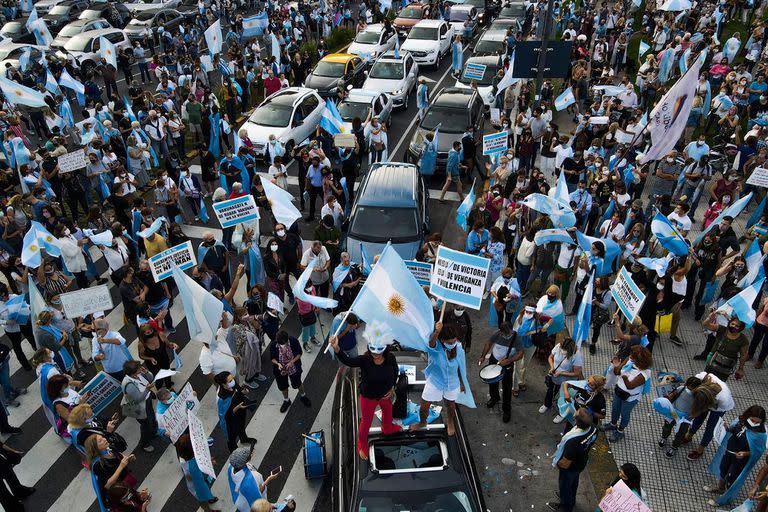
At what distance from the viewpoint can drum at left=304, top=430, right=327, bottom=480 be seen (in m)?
7.84

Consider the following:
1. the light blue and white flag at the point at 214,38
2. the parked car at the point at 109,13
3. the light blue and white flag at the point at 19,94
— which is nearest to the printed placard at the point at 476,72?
the light blue and white flag at the point at 214,38

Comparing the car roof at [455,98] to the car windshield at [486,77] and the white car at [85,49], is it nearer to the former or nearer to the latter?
the car windshield at [486,77]

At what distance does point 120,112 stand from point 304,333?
1033cm

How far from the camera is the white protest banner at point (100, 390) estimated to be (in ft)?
26.0

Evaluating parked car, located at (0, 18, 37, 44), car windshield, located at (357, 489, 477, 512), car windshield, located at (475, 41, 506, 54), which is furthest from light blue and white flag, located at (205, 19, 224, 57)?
car windshield, located at (357, 489, 477, 512)

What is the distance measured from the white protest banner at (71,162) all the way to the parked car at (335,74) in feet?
31.8

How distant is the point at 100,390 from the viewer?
317 inches

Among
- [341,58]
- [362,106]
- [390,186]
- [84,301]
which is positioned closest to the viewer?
[84,301]

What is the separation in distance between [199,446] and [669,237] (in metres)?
7.84

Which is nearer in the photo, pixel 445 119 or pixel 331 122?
pixel 331 122

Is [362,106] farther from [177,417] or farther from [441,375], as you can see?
[177,417]

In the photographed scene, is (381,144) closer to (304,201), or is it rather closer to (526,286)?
(304,201)

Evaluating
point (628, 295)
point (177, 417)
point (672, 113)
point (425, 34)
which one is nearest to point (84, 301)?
point (177, 417)

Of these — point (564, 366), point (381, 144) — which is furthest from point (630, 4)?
point (564, 366)
